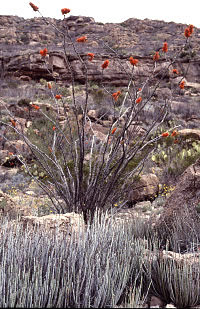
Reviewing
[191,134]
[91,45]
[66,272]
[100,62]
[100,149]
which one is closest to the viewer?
[66,272]

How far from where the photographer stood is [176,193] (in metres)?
2.89

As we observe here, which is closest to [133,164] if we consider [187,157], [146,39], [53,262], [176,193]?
[187,157]

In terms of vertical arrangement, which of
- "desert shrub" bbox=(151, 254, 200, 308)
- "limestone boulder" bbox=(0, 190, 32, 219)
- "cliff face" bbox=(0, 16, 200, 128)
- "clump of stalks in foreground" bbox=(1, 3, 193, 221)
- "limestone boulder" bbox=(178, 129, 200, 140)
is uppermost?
"cliff face" bbox=(0, 16, 200, 128)

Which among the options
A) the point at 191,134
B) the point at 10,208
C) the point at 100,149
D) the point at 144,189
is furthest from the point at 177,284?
the point at 191,134

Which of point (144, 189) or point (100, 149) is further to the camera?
point (144, 189)

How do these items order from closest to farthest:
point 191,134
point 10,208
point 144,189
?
point 10,208 < point 144,189 < point 191,134

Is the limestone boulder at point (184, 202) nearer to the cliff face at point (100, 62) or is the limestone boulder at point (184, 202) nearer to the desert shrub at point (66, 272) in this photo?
the desert shrub at point (66, 272)

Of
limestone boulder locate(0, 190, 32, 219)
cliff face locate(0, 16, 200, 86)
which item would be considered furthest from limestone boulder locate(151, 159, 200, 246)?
cliff face locate(0, 16, 200, 86)

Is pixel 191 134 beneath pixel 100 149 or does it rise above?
above

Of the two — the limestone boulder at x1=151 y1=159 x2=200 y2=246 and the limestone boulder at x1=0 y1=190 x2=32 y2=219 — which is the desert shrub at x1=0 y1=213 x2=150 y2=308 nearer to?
the limestone boulder at x1=151 y1=159 x2=200 y2=246

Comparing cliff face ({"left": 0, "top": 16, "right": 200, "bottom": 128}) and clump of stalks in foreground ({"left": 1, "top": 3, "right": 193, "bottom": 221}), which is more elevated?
cliff face ({"left": 0, "top": 16, "right": 200, "bottom": 128})

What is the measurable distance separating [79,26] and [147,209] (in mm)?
40929

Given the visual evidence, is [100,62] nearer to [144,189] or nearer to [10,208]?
[144,189]

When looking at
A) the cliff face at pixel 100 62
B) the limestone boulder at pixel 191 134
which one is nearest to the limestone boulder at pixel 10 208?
the cliff face at pixel 100 62
